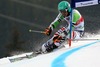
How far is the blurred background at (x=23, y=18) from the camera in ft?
35.8

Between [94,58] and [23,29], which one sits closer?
[94,58]

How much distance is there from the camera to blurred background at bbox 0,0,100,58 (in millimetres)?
10898

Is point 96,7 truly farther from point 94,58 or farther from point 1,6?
point 94,58

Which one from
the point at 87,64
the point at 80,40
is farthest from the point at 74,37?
the point at 87,64

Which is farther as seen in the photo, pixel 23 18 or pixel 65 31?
pixel 23 18

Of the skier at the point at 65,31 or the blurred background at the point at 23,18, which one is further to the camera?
the blurred background at the point at 23,18

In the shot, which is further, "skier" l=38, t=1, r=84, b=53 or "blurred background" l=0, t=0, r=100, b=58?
"blurred background" l=0, t=0, r=100, b=58

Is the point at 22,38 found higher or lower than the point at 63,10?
lower

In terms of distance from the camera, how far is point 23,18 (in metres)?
11.0

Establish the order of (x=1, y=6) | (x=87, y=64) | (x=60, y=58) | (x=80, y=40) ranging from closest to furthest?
(x=87, y=64) → (x=60, y=58) → (x=80, y=40) → (x=1, y=6)

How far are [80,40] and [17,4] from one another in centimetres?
524

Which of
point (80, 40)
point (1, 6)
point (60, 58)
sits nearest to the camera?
point (60, 58)

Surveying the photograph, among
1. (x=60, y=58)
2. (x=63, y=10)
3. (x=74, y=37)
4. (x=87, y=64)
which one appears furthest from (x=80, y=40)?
(x=87, y=64)

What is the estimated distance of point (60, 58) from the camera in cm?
331
